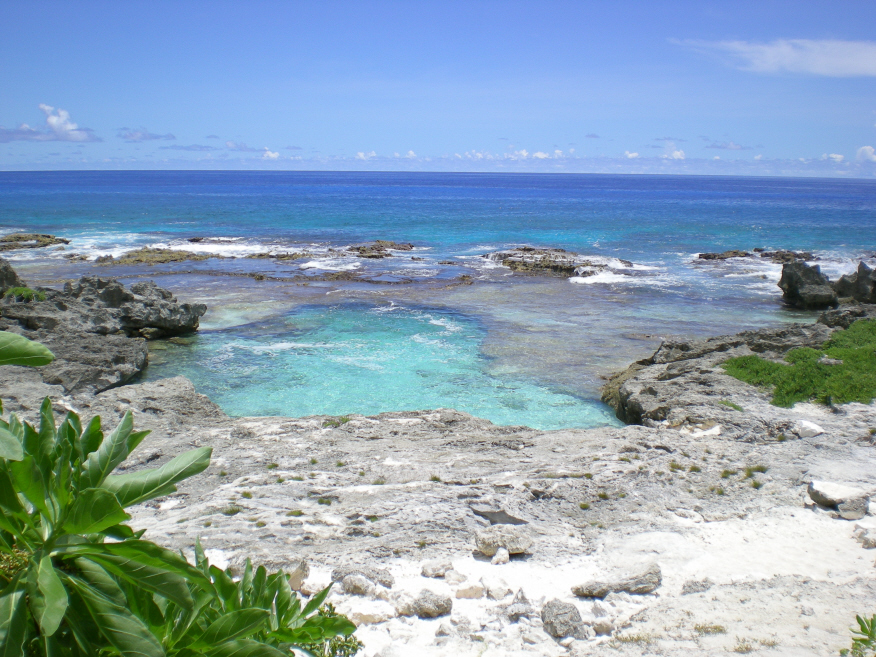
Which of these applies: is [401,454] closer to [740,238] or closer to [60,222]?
[740,238]

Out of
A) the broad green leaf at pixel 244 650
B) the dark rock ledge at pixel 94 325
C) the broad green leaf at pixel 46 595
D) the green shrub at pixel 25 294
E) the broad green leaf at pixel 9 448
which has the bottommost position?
the dark rock ledge at pixel 94 325

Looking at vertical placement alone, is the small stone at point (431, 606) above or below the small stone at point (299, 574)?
below

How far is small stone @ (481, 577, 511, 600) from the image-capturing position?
19.0 feet

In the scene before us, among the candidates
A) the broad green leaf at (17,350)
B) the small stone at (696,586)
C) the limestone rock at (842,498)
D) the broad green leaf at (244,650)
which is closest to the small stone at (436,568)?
the small stone at (696,586)

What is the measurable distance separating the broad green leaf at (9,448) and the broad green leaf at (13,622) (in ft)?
1.64

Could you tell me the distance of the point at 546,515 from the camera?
7.45 m

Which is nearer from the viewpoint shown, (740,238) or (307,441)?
(307,441)

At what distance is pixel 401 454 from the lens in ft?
31.1

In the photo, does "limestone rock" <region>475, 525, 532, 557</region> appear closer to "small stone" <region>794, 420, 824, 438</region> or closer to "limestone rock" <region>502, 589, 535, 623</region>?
"limestone rock" <region>502, 589, 535, 623</region>

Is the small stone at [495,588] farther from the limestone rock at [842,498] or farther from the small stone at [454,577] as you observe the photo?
the limestone rock at [842,498]

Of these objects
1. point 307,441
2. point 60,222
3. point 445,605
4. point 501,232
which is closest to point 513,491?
point 445,605

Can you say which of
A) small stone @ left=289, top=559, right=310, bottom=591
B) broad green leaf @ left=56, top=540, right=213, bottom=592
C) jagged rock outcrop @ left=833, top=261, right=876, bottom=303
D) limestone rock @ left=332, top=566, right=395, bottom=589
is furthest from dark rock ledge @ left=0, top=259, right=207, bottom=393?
jagged rock outcrop @ left=833, top=261, right=876, bottom=303

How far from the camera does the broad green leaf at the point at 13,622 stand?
2101mm

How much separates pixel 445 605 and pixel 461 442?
4.75 metres
